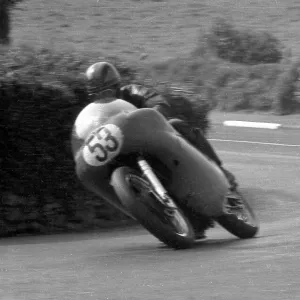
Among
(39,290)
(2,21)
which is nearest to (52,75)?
(39,290)

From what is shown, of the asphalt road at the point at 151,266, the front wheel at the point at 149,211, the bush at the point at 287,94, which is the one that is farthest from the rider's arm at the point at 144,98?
the bush at the point at 287,94

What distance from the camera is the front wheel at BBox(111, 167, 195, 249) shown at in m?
7.75

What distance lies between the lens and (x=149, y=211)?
25.5 feet

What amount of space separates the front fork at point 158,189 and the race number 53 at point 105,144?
0.24 m

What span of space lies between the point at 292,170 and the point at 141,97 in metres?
7.06

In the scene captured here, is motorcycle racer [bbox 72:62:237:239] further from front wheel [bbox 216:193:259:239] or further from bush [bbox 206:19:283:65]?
bush [bbox 206:19:283:65]

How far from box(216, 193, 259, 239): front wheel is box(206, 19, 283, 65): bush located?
21.1 metres

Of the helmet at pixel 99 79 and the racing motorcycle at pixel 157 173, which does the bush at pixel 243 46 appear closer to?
the racing motorcycle at pixel 157 173

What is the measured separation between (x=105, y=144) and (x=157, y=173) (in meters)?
0.54

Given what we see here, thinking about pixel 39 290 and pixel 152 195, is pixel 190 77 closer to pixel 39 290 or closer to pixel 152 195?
pixel 152 195

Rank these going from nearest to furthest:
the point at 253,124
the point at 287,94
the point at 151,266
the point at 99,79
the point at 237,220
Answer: the point at 151,266, the point at 99,79, the point at 237,220, the point at 253,124, the point at 287,94

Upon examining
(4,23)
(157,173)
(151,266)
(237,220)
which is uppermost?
(157,173)

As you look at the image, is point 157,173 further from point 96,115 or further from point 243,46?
point 243,46

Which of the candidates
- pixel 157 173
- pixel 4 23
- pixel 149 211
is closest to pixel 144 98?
pixel 157 173
